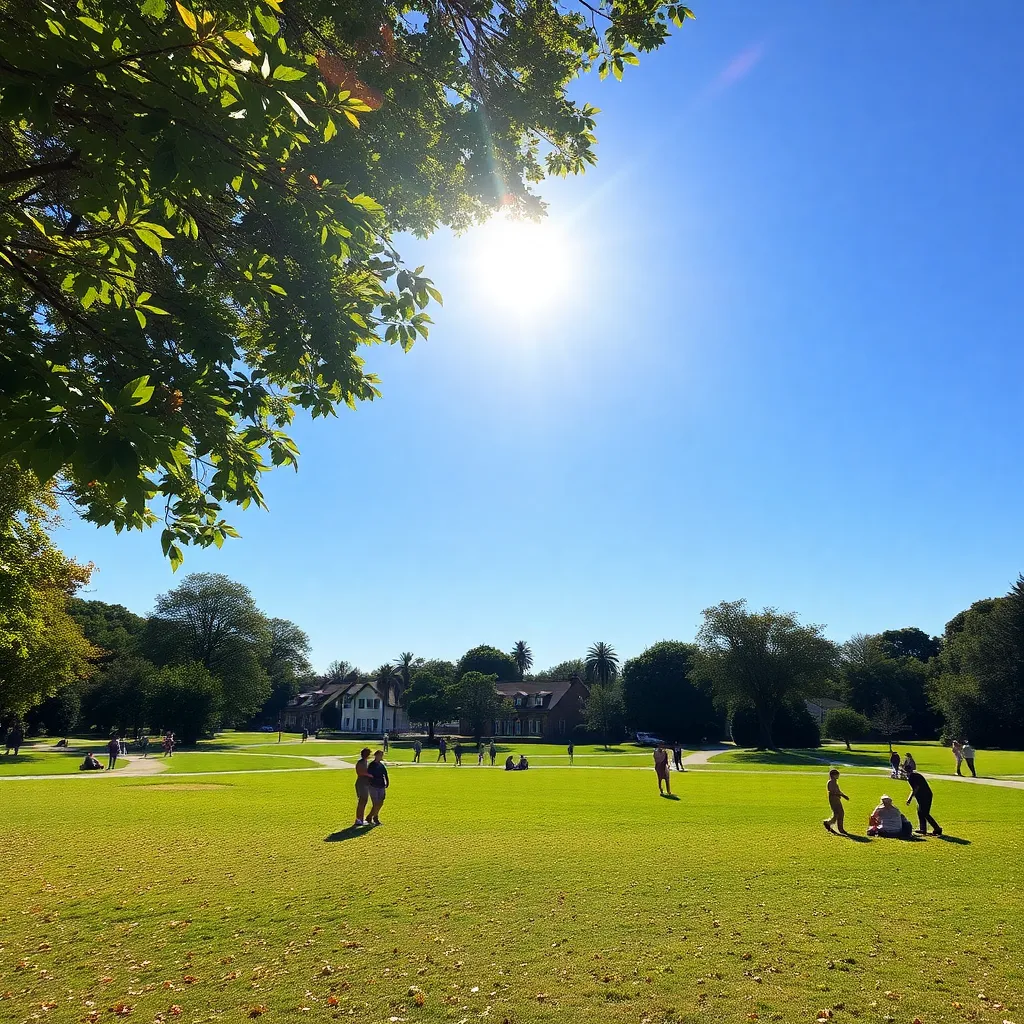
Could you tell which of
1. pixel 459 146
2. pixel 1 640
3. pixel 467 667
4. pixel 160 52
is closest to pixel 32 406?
pixel 160 52

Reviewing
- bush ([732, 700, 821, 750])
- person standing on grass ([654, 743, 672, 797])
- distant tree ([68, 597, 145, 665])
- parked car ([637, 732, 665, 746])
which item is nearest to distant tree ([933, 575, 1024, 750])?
bush ([732, 700, 821, 750])

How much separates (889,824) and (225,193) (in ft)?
59.7

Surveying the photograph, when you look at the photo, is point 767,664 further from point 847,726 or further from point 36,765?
point 36,765

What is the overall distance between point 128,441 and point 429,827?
1519 cm

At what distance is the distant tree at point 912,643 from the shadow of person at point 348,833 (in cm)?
13183

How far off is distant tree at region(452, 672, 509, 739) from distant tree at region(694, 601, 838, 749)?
22084mm

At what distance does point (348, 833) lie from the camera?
1534cm

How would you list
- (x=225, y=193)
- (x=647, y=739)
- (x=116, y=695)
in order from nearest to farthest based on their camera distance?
(x=225, y=193), (x=647, y=739), (x=116, y=695)

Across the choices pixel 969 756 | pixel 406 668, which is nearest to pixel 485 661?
pixel 406 668

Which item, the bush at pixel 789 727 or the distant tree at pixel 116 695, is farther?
the distant tree at pixel 116 695

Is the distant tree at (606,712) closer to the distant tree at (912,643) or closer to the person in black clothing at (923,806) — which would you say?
the person in black clothing at (923,806)

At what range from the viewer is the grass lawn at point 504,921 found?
6.18 m

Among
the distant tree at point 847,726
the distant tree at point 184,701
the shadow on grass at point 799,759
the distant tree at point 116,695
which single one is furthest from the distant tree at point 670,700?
the distant tree at point 116,695

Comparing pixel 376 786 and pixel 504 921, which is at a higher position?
pixel 376 786
